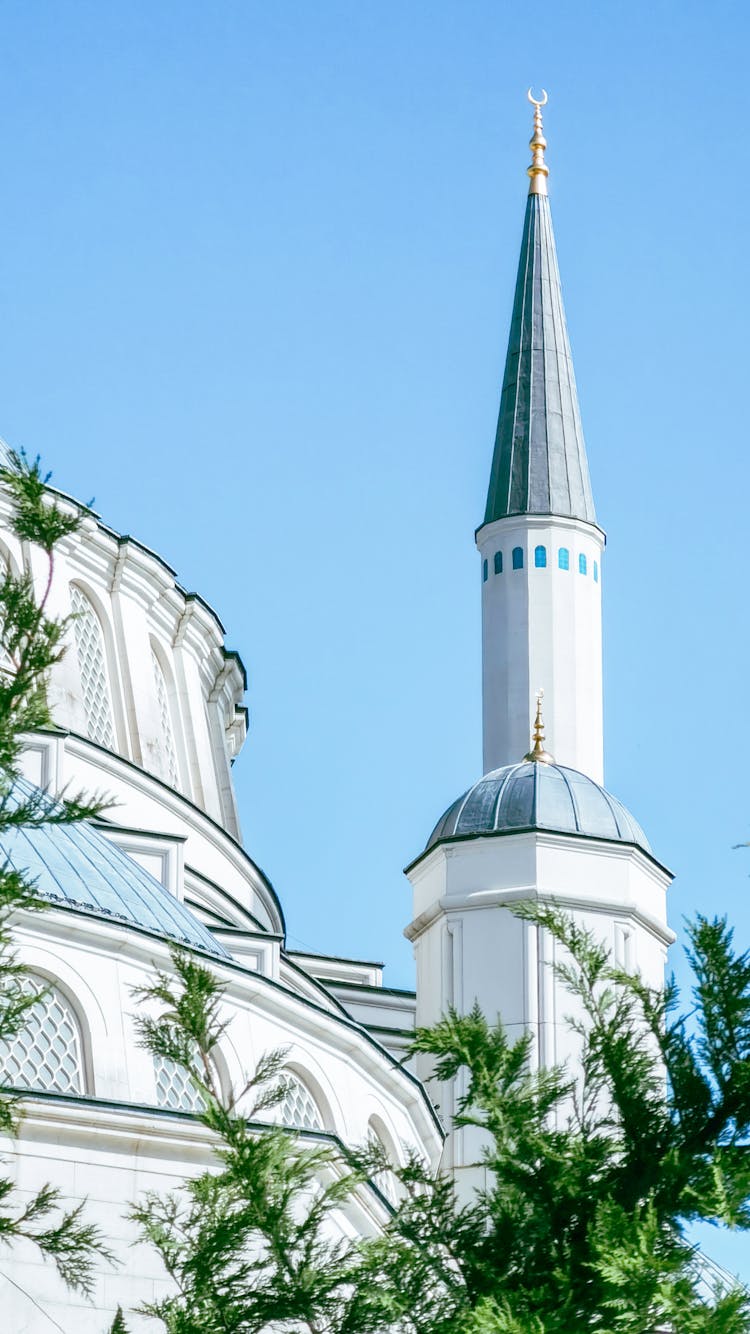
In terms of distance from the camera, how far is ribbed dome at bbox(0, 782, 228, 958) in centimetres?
1673

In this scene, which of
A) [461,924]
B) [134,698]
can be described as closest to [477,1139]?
[461,924]

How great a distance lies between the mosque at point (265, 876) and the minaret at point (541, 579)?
4 centimetres

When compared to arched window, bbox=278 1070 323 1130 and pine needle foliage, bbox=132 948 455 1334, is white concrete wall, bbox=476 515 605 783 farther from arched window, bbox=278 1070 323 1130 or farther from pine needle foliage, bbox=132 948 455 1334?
pine needle foliage, bbox=132 948 455 1334

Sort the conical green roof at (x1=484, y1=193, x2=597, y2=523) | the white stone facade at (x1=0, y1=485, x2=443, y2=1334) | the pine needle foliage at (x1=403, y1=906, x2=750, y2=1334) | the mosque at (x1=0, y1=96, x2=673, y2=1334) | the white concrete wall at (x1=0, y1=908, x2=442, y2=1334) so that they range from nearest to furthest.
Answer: the pine needle foliage at (x1=403, y1=906, x2=750, y2=1334), the white concrete wall at (x1=0, y1=908, x2=442, y2=1334), the white stone facade at (x1=0, y1=485, x2=443, y2=1334), the mosque at (x1=0, y1=96, x2=673, y2=1334), the conical green roof at (x1=484, y1=193, x2=597, y2=523)

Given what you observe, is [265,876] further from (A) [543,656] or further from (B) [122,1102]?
(B) [122,1102]

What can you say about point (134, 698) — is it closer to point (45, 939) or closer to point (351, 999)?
point (351, 999)

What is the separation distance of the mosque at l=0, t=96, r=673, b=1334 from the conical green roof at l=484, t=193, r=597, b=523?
0.14ft

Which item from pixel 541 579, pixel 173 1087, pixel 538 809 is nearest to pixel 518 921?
pixel 538 809

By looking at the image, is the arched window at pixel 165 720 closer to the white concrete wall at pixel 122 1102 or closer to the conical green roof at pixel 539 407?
the white concrete wall at pixel 122 1102

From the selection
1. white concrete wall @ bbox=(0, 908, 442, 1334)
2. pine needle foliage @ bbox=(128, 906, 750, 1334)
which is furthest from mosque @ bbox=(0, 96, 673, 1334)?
pine needle foliage @ bbox=(128, 906, 750, 1334)

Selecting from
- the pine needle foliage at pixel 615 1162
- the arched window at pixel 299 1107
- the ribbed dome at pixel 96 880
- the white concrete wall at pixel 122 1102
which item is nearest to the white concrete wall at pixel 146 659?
the ribbed dome at pixel 96 880

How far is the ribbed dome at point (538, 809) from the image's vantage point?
25656 millimetres

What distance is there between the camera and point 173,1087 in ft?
52.6

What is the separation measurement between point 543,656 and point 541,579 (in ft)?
3.56
